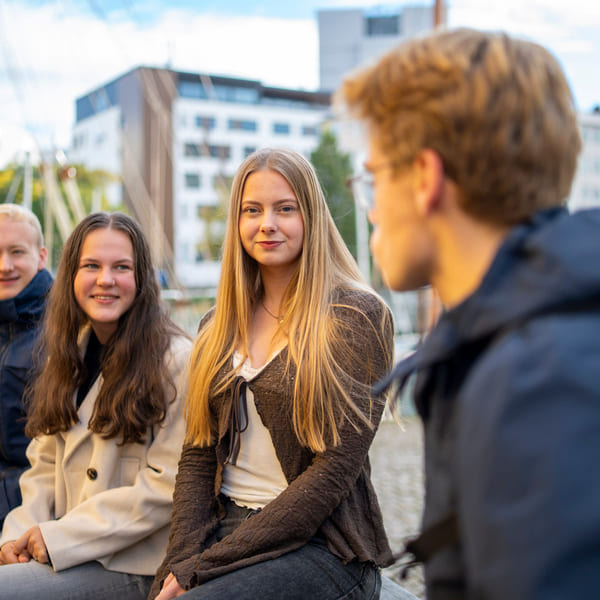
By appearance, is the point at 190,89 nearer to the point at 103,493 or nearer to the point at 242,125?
the point at 242,125

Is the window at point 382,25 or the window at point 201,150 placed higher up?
the window at point 382,25

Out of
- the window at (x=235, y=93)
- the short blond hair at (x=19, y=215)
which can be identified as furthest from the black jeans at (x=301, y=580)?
the window at (x=235, y=93)

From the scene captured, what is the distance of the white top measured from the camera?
7.29 ft

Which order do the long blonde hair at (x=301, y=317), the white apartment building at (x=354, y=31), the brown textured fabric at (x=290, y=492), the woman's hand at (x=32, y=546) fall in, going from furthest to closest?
the white apartment building at (x=354, y=31), the woman's hand at (x=32, y=546), the long blonde hair at (x=301, y=317), the brown textured fabric at (x=290, y=492)

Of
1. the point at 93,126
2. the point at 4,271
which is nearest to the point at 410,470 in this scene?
the point at 4,271

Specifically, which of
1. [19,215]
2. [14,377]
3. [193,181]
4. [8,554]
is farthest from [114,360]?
[193,181]

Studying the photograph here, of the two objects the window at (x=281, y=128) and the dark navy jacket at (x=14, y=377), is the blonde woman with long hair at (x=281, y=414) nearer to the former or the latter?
the dark navy jacket at (x=14, y=377)

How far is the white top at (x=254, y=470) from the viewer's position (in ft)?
7.29

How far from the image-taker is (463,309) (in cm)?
102

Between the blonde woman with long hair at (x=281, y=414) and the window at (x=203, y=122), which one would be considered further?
the window at (x=203, y=122)

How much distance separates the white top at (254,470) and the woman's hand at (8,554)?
820 millimetres

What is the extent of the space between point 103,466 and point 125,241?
874mm

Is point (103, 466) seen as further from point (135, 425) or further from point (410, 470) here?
point (410, 470)

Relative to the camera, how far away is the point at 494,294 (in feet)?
3.12
